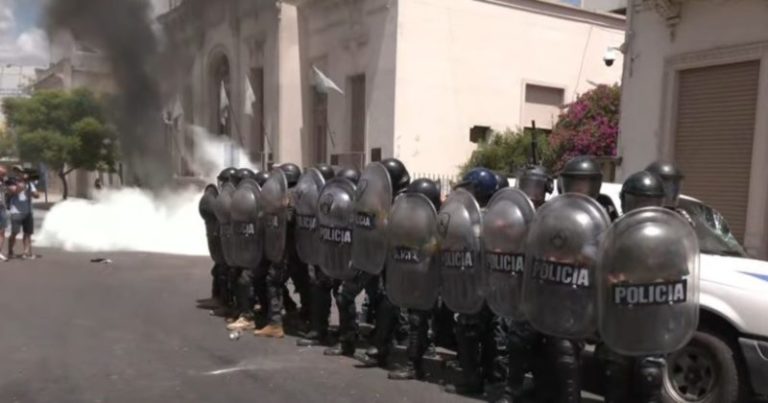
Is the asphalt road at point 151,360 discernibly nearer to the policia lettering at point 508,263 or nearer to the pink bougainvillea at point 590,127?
the policia lettering at point 508,263

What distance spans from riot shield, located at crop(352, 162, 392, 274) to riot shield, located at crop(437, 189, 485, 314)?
697mm

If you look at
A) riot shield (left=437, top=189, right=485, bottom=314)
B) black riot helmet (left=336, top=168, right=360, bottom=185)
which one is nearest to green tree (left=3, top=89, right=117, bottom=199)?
black riot helmet (left=336, top=168, right=360, bottom=185)

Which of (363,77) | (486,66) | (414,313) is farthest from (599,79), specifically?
(414,313)

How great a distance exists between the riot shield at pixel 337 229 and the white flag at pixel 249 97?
16771mm

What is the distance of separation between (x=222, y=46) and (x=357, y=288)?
67.8 ft

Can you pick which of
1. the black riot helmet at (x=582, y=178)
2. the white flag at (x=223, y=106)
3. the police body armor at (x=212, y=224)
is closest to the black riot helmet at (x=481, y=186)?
the black riot helmet at (x=582, y=178)

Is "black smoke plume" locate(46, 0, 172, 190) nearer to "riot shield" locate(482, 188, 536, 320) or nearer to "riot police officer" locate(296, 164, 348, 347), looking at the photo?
"riot police officer" locate(296, 164, 348, 347)

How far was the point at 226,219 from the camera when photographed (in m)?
6.95

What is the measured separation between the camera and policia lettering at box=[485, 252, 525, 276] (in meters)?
4.16

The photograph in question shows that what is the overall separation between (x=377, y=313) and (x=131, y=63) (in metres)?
14.0

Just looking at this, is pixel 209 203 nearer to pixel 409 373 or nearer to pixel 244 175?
pixel 244 175

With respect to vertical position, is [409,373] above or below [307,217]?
below

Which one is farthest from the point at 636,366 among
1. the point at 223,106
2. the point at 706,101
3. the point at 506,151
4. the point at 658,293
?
the point at 223,106

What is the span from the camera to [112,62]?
16953mm
